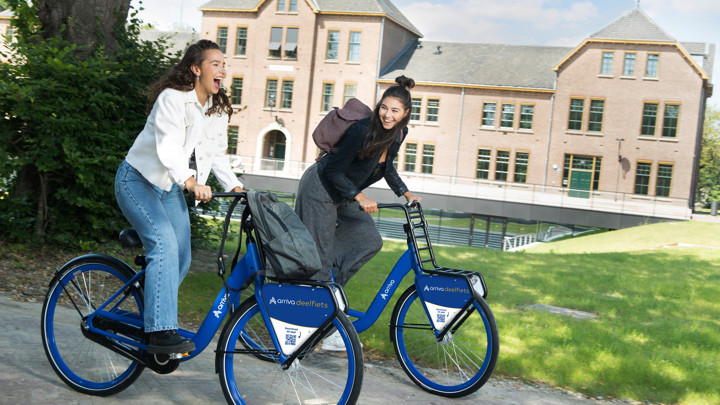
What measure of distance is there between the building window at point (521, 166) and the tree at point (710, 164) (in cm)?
→ 3235

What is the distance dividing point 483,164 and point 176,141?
39565mm

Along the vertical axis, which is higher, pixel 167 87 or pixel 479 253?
pixel 167 87

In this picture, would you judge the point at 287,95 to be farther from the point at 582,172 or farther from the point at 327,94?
the point at 582,172

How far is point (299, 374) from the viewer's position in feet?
11.0

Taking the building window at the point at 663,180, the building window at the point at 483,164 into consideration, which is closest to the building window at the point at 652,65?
the building window at the point at 663,180

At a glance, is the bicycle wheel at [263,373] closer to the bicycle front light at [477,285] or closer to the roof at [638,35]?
the bicycle front light at [477,285]

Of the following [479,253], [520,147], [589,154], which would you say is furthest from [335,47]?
[479,253]

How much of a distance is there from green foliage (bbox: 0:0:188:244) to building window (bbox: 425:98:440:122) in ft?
119

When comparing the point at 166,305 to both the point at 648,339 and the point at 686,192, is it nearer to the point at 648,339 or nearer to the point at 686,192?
the point at 648,339

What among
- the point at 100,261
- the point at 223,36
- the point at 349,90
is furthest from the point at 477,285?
the point at 223,36

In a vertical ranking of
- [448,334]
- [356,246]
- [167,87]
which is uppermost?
[167,87]

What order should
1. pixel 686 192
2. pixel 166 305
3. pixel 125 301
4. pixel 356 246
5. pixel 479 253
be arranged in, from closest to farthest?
pixel 166 305, pixel 125 301, pixel 356 246, pixel 479 253, pixel 686 192

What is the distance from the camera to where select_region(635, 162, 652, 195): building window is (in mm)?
38594

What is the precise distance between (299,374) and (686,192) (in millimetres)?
39514
